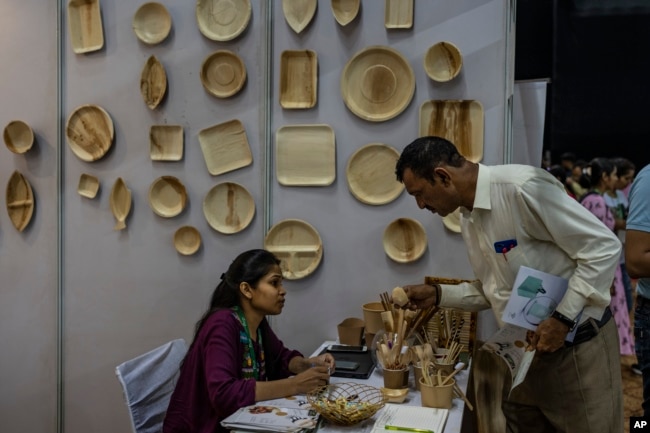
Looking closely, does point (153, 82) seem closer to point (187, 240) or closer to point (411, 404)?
point (187, 240)

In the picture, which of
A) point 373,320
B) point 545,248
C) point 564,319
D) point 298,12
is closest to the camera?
point 564,319

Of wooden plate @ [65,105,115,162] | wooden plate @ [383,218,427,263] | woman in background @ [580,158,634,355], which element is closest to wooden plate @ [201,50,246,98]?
wooden plate @ [65,105,115,162]

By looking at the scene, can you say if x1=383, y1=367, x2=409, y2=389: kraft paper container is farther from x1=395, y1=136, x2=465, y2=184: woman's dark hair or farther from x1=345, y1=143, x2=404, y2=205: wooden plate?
x1=345, y1=143, x2=404, y2=205: wooden plate

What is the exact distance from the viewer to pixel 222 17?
123 inches

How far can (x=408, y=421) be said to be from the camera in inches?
77.0

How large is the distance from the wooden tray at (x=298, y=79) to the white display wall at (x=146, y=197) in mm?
44

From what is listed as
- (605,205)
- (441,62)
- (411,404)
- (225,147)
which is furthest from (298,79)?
(605,205)

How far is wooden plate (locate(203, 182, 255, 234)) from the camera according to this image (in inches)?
123

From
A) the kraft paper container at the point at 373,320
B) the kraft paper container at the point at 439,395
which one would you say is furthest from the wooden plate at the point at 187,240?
the kraft paper container at the point at 439,395

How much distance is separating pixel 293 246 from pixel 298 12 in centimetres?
110

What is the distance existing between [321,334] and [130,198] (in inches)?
45.9

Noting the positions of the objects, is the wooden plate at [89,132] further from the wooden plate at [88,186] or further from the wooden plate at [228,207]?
the wooden plate at [228,207]

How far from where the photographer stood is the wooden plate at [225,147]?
3.11 m

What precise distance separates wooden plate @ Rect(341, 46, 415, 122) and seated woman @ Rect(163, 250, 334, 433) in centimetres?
95
